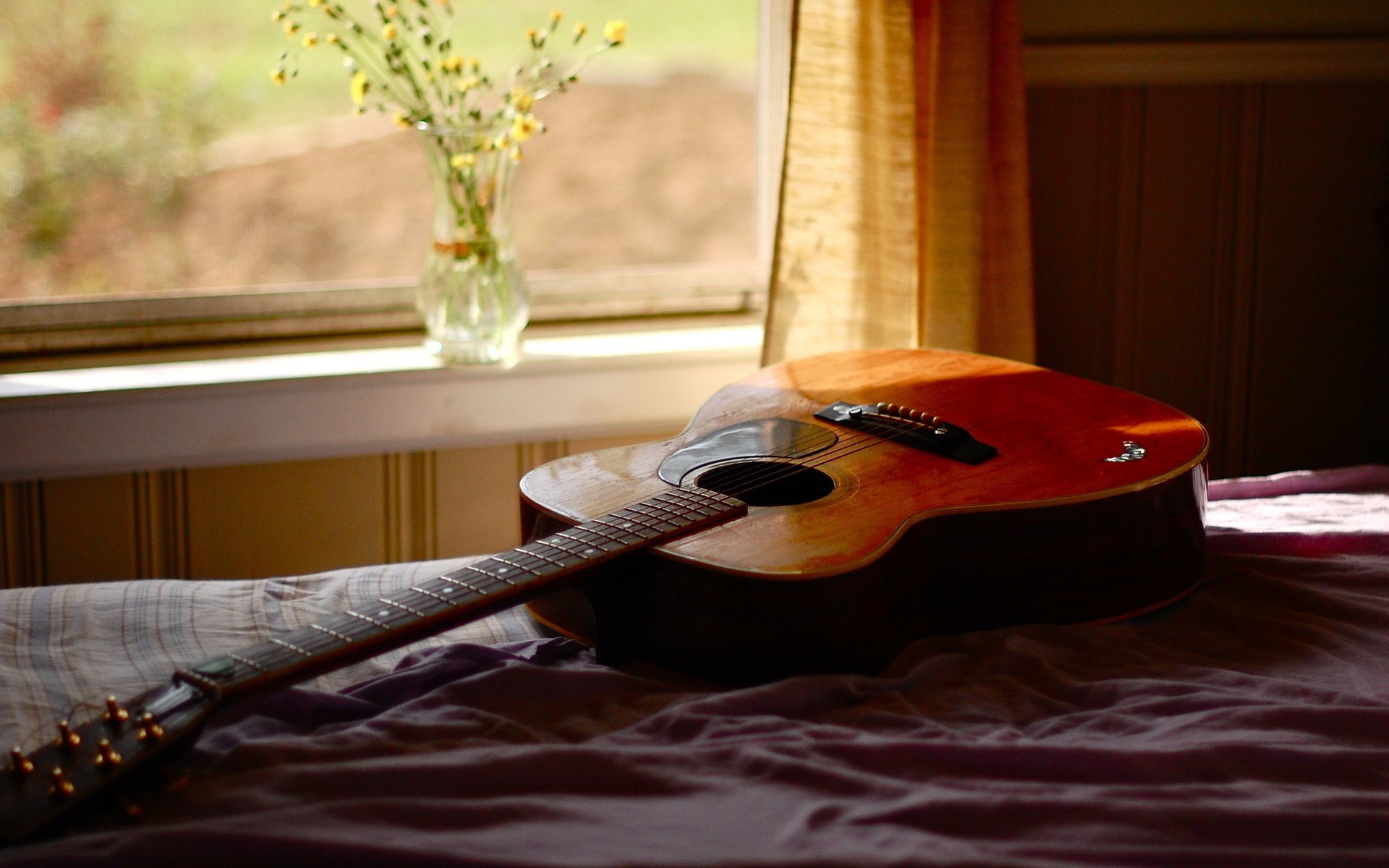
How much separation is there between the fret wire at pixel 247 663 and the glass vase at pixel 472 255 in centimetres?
109

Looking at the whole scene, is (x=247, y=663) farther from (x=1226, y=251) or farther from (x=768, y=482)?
(x=1226, y=251)

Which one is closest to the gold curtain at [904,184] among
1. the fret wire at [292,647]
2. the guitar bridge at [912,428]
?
the guitar bridge at [912,428]

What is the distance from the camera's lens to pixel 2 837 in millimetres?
689

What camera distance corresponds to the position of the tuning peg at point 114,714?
0.75 metres

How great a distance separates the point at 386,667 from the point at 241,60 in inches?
49.9

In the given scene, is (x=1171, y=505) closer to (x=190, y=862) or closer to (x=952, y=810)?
(x=952, y=810)

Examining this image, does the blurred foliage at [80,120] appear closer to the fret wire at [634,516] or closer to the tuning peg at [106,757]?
the fret wire at [634,516]

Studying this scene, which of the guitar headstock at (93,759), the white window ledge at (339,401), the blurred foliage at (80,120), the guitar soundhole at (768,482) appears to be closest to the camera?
the guitar headstock at (93,759)

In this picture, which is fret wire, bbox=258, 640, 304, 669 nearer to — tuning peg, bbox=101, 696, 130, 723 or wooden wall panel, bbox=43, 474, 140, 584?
tuning peg, bbox=101, 696, 130, 723

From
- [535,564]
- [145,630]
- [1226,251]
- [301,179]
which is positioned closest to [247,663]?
[535,564]

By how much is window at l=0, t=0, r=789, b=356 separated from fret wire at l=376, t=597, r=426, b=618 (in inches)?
47.8

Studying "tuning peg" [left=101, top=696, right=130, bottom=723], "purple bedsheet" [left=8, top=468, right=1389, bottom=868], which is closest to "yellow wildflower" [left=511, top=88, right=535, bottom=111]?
"purple bedsheet" [left=8, top=468, right=1389, bottom=868]

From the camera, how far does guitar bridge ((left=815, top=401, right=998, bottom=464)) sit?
119 cm

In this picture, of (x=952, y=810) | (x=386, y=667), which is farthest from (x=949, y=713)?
(x=386, y=667)
